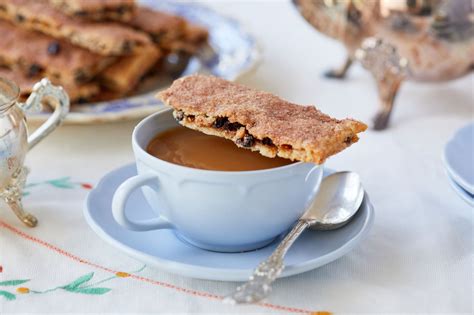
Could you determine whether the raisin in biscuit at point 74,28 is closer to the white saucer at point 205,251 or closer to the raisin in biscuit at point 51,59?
the raisin in biscuit at point 51,59

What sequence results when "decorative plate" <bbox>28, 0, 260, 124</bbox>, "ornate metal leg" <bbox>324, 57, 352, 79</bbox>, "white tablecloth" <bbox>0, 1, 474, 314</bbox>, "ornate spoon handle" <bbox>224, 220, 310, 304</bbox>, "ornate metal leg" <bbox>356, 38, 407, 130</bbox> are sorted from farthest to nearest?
"ornate metal leg" <bbox>324, 57, 352, 79</bbox> → "ornate metal leg" <bbox>356, 38, 407, 130</bbox> → "decorative plate" <bbox>28, 0, 260, 124</bbox> → "white tablecloth" <bbox>0, 1, 474, 314</bbox> → "ornate spoon handle" <bbox>224, 220, 310, 304</bbox>

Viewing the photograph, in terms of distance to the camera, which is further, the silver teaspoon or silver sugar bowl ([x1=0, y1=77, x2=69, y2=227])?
silver sugar bowl ([x1=0, y1=77, x2=69, y2=227])

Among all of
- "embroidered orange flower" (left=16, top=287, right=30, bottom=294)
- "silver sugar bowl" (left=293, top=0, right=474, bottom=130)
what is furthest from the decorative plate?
"embroidered orange flower" (left=16, top=287, right=30, bottom=294)

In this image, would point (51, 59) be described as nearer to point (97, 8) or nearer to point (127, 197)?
point (97, 8)

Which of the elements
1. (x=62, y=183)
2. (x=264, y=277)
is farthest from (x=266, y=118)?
(x=62, y=183)

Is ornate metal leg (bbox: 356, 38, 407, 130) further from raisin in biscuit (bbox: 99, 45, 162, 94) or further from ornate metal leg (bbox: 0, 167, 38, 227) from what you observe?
ornate metal leg (bbox: 0, 167, 38, 227)

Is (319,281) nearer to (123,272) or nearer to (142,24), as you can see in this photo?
(123,272)

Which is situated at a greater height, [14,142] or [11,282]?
[14,142]
